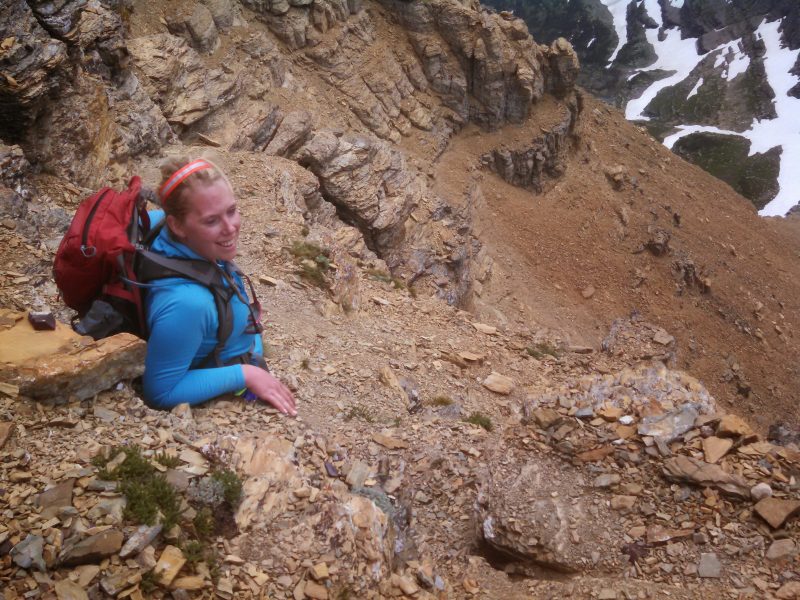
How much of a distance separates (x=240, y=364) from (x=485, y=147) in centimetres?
2793

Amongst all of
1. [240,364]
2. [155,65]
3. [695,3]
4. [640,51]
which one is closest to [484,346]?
[240,364]

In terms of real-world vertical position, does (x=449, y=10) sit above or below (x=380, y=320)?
above

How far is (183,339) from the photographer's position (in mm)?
4039

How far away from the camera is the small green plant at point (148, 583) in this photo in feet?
10.7

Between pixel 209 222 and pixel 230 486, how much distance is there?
2080 mm

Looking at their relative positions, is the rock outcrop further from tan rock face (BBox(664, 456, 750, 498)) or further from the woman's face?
the woman's face

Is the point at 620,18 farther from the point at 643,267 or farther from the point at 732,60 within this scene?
the point at 643,267

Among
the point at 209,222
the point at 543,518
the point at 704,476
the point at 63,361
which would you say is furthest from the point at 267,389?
the point at 704,476

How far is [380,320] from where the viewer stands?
1260 centimetres

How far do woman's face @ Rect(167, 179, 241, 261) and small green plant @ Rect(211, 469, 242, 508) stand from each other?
5.70 feet

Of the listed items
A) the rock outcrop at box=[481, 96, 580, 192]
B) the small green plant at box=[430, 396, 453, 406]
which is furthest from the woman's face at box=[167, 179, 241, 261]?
the rock outcrop at box=[481, 96, 580, 192]

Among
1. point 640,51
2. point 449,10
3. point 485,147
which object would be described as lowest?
point 485,147

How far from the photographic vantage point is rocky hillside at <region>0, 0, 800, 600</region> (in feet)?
13.0

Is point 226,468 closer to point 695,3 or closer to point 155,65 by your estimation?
point 155,65
